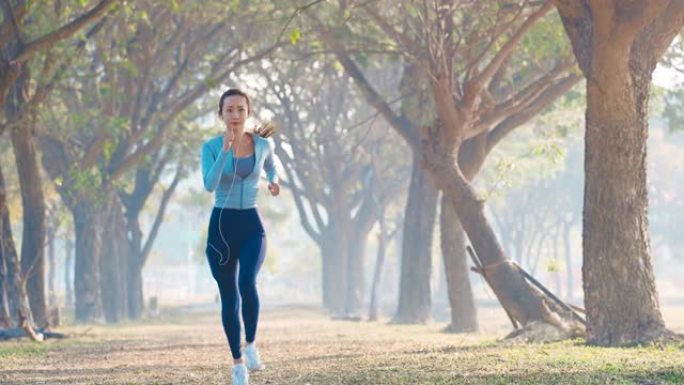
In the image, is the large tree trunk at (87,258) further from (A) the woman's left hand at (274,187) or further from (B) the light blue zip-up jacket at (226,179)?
(B) the light blue zip-up jacket at (226,179)

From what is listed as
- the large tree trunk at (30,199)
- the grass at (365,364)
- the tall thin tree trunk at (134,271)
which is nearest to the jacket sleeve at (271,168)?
the grass at (365,364)

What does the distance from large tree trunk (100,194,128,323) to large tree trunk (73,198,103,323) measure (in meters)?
1.60

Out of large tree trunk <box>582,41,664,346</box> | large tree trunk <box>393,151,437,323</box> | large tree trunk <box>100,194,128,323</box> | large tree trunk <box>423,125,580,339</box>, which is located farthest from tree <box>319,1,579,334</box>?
large tree trunk <box>100,194,128,323</box>

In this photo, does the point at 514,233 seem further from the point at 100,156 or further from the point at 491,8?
the point at 491,8

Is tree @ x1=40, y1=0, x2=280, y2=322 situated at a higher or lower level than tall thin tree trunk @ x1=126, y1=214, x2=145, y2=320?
higher

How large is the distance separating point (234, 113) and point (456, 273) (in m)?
16.3

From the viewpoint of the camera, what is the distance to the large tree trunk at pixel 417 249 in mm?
29775

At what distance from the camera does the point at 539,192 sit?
231 feet

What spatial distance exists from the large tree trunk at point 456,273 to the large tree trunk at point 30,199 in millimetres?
7280

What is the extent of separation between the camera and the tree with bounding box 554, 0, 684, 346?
45.9 ft

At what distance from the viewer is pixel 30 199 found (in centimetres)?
2383

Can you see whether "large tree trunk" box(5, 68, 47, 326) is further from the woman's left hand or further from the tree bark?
the woman's left hand

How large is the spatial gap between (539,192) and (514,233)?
3.68m

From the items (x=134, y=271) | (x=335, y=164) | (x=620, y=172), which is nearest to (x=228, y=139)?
(x=620, y=172)
